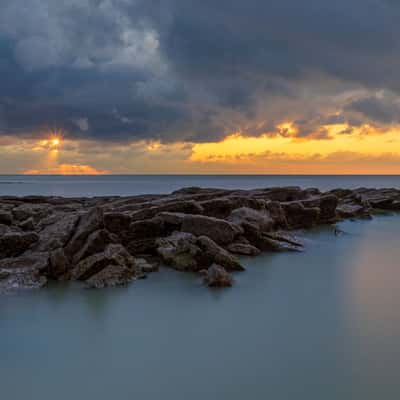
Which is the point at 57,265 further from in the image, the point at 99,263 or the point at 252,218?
the point at 252,218

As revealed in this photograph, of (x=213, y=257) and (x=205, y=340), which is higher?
(x=213, y=257)

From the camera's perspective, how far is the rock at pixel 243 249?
47.3 feet

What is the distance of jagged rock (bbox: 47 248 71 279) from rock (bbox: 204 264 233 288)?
365 cm

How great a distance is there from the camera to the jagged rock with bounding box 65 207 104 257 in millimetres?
11961

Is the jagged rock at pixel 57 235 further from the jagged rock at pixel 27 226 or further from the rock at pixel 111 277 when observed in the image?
the rock at pixel 111 277

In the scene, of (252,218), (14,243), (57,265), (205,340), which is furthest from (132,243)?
(205,340)

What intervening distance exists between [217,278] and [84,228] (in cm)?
443

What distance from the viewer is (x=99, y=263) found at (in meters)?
10.9

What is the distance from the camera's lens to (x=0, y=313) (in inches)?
339

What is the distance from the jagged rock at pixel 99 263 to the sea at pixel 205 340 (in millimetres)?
484

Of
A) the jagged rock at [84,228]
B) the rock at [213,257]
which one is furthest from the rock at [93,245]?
the rock at [213,257]

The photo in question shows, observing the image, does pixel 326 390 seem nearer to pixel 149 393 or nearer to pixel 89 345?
pixel 149 393

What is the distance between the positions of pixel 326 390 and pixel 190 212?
1177cm

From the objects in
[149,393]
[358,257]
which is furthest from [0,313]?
[358,257]
